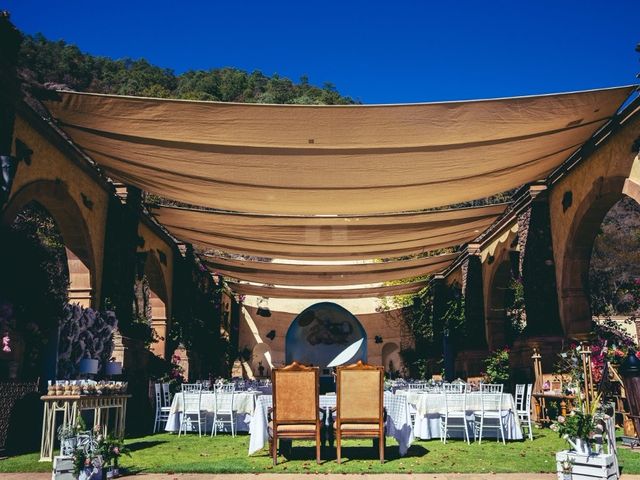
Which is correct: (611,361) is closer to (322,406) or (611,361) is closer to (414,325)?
(322,406)

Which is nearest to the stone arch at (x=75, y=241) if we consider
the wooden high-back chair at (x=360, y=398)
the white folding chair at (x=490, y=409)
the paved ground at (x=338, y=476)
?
the paved ground at (x=338, y=476)

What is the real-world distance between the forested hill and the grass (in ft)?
51.3

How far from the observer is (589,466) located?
3900mm

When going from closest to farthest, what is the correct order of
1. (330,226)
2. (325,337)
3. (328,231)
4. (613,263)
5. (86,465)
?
(86,465)
(330,226)
(328,231)
(613,263)
(325,337)

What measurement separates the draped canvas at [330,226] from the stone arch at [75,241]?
1.42 m

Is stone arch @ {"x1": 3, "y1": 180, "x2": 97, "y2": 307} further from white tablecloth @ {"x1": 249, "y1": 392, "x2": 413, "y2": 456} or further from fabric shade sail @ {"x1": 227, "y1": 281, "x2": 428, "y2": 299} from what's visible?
fabric shade sail @ {"x1": 227, "y1": 281, "x2": 428, "y2": 299}

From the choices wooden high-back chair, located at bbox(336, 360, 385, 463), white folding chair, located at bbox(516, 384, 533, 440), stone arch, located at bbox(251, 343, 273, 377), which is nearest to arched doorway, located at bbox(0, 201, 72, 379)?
wooden high-back chair, located at bbox(336, 360, 385, 463)

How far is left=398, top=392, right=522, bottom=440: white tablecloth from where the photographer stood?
22.3 feet

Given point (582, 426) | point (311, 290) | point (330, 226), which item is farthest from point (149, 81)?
point (582, 426)

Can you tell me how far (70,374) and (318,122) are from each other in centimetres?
414

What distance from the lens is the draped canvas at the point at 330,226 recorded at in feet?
28.1

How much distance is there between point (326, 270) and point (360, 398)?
819 centimetres

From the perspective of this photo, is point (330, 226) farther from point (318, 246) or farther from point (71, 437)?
point (71, 437)

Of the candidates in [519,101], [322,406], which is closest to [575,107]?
[519,101]
